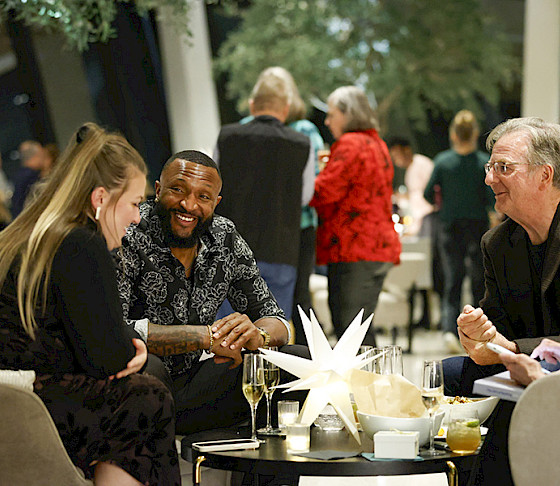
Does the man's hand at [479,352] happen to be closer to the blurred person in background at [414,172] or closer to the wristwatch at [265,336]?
the wristwatch at [265,336]

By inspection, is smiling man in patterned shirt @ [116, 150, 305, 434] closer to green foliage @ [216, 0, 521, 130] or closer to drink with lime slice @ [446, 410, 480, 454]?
drink with lime slice @ [446, 410, 480, 454]

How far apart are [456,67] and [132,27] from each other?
166 inches

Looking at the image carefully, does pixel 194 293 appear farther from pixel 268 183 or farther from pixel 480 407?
pixel 268 183

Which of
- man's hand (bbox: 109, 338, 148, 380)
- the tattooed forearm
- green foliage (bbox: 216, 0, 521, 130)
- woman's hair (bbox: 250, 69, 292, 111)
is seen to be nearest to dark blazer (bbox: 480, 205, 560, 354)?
the tattooed forearm

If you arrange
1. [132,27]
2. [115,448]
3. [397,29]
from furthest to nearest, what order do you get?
[397,29]
[132,27]
[115,448]

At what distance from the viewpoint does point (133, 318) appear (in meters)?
3.05

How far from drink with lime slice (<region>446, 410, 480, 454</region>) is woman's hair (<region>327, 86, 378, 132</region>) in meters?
2.71

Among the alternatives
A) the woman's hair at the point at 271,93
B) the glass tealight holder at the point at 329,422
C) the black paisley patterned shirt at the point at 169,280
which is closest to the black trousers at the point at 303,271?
the woman's hair at the point at 271,93

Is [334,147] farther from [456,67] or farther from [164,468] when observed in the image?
[456,67]

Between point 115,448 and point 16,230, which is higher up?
point 16,230

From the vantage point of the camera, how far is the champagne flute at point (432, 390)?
229 centimetres

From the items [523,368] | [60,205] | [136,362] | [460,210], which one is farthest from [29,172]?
[523,368]

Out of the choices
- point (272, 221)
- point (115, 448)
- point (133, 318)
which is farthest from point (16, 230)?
point (272, 221)

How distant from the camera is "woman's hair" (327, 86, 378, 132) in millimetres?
4727
